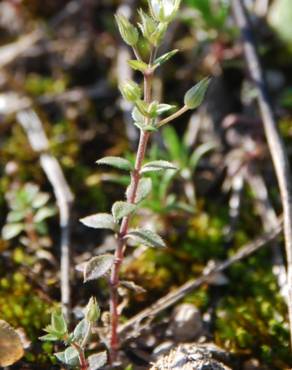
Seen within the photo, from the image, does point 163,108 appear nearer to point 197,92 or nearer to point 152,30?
point 197,92

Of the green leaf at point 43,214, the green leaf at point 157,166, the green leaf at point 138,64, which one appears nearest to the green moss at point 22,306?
the green leaf at point 43,214

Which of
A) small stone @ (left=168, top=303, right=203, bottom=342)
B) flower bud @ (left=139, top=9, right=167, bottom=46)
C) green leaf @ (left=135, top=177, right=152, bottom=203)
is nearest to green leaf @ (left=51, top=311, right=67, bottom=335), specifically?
green leaf @ (left=135, top=177, right=152, bottom=203)

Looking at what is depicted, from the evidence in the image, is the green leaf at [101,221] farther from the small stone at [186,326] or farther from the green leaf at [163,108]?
the small stone at [186,326]

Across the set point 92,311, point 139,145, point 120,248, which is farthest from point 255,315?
point 139,145

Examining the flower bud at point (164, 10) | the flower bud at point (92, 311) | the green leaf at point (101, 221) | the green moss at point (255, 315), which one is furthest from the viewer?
the green moss at point (255, 315)

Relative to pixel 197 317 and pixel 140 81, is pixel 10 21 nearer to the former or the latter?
pixel 140 81

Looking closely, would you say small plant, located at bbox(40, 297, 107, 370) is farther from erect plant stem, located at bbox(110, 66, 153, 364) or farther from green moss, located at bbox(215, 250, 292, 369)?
green moss, located at bbox(215, 250, 292, 369)
